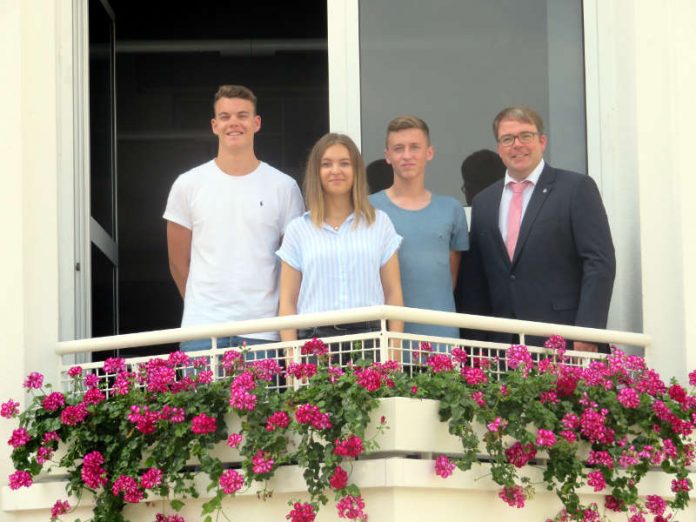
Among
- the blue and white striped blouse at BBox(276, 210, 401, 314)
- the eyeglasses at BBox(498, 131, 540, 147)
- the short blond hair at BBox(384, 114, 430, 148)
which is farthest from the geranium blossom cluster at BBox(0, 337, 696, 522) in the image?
the short blond hair at BBox(384, 114, 430, 148)

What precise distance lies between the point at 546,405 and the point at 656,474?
2.23ft

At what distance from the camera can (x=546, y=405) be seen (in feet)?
22.5

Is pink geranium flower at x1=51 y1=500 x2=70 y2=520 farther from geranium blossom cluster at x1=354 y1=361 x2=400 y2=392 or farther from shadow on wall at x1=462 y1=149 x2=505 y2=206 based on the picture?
shadow on wall at x1=462 y1=149 x2=505 y2=206

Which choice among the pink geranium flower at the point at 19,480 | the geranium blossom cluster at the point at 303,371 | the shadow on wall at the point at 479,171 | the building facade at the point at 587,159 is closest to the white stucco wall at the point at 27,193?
the building facade at the point at 587,159

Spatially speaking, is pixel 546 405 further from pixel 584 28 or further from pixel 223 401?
pixel 584 28

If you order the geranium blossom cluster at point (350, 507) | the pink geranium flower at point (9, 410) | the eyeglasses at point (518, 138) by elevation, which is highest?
the eyeglasses at point (518, 138)

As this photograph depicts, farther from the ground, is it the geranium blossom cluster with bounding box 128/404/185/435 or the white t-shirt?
the white t-shirt

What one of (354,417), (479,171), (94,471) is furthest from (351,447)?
(479,171)

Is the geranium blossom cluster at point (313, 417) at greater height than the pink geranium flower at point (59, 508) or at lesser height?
greater

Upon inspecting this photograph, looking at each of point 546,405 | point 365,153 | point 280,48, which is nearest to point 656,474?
point 546,405

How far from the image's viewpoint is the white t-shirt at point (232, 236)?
759 centimetres

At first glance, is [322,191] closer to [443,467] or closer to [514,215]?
[514,215]

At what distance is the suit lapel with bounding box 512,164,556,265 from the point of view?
7.68 metres

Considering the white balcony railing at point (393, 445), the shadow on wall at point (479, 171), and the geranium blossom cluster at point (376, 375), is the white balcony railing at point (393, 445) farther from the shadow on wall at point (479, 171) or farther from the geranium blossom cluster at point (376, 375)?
the shadow on wall at point (479, 171)
